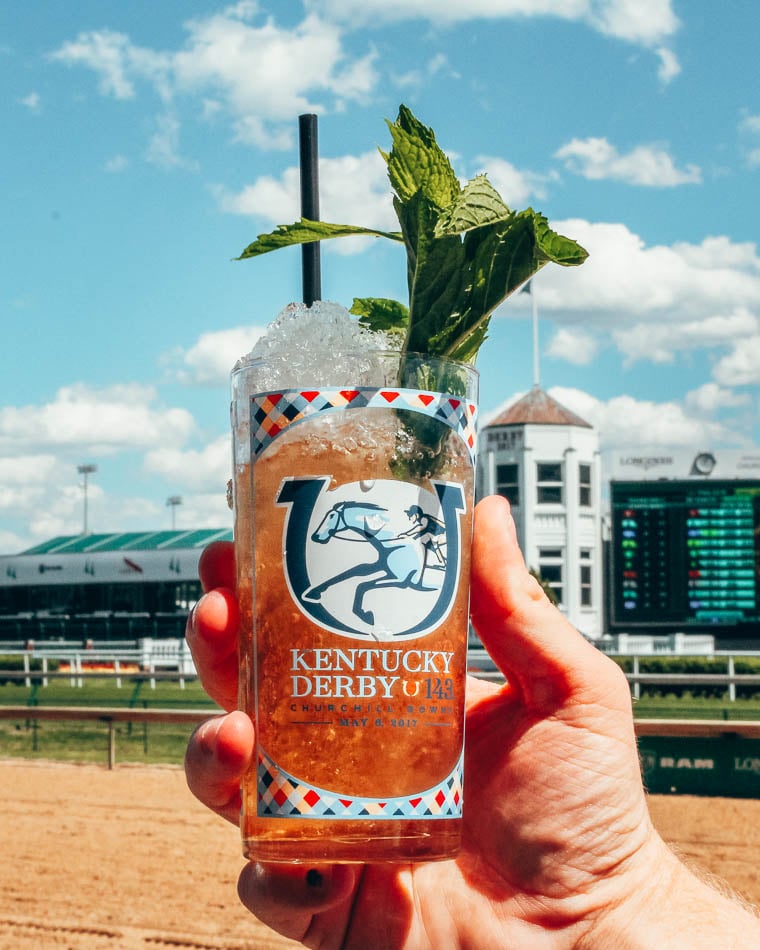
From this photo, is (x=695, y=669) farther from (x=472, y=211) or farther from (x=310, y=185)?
(x=472, y=211)

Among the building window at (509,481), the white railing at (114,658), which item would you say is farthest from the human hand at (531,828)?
the building window at (509,481)

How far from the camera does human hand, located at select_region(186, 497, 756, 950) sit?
1925 mm

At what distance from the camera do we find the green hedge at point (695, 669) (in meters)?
19.3

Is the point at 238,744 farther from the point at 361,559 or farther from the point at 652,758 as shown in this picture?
the point at 652,758

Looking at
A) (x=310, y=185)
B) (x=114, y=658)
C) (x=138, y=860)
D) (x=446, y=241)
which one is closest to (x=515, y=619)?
(x=446, y=241)

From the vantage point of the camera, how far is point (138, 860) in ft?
29.7

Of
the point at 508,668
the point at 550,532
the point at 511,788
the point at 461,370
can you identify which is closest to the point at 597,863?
the point at 511,788

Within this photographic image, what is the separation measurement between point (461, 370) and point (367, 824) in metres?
0.63

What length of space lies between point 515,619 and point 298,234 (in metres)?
0.68

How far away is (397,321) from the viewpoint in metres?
1.78

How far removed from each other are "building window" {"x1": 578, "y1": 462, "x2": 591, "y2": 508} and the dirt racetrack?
24.2m

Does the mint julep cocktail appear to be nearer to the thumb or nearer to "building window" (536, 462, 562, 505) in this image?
the thumb

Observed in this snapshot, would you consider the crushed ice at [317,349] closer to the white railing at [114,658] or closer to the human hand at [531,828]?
the human hand at [531,828]

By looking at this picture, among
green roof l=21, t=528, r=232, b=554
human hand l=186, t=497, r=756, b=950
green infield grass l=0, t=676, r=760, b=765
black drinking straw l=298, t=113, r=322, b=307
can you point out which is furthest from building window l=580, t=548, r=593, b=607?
black drinking straw l=298, t=113, r=322, b=307
